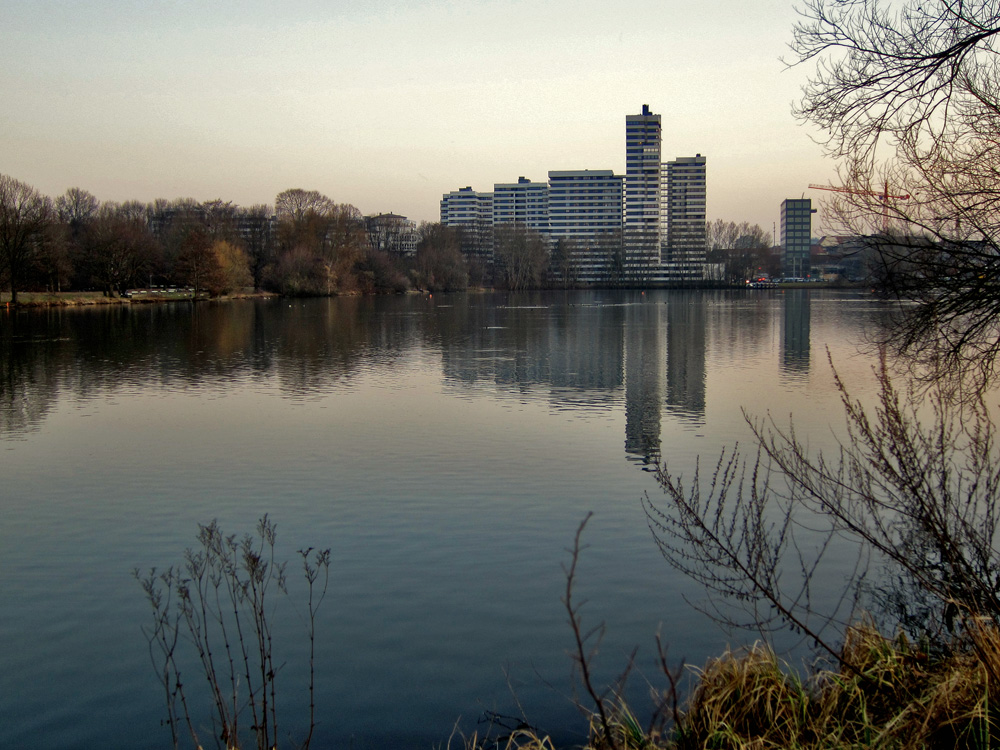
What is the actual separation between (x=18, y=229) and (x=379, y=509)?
57621 mm

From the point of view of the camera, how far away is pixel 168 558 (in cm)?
876

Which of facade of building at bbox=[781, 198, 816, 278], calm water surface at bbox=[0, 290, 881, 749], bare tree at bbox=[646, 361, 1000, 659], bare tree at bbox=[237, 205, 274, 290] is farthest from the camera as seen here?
facade of building at bbox=[781, 198, 816, 278]

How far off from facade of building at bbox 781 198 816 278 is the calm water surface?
550ft

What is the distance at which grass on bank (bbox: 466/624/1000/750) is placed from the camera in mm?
4539

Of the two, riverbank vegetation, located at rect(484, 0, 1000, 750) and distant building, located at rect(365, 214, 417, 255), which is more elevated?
distant building, located at rect(365, 214, 417, 255)

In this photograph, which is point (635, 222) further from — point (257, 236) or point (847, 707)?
point (847, 707)

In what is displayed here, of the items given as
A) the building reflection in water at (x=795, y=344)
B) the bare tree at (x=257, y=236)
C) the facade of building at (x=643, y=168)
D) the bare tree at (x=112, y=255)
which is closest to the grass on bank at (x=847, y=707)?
the building reflection in water at (x=795, y=344)

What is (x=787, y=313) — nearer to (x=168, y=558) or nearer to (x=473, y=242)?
(x=168, y=558)

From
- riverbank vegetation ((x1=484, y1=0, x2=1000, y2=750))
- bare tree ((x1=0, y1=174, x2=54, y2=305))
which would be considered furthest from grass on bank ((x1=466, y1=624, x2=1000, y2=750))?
bare tree ((x1=0, y1=174, x2=54, y2=305))

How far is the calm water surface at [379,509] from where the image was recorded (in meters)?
6.30

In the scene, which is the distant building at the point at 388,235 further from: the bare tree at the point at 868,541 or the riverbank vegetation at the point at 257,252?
the bare tree at the point at 868,541

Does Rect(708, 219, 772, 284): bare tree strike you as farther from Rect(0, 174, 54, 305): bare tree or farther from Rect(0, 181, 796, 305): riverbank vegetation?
Rect(0, 174, 54, 305): bare tree

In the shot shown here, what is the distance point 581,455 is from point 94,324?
38252 millimetres

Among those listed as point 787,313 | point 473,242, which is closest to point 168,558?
A: point 787,313
